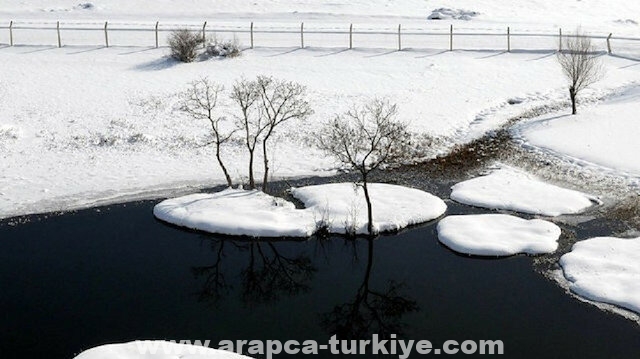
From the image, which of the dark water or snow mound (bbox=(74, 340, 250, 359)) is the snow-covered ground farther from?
snow mound (bbox=(74, 340, 250, 359))

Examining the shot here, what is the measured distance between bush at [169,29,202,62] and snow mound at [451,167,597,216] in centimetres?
2172

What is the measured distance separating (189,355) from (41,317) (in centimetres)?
463

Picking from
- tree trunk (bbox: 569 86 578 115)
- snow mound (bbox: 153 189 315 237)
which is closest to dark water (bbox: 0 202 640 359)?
snow mound (bbox: 153 189 315 237)

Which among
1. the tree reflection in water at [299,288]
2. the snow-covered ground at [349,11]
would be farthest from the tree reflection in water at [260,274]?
the snow-covered ground at [349,11]

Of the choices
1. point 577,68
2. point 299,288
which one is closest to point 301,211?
point 299,288

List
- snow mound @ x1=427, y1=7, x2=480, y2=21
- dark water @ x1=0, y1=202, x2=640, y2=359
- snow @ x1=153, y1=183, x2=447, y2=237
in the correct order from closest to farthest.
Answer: dark water @ x1=0, y1=202, x2=640, y2=359 → snow @ x1=153, y1=183, x2=447, y2=237 → snow mound @ x1=427, y1=7, x2=480, y2=21

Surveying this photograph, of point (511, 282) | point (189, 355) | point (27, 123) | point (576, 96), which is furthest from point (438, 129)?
point (189, 355)

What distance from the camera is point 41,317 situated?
72.3 feet

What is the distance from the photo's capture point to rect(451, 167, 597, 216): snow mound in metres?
29.2

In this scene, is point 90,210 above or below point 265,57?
below

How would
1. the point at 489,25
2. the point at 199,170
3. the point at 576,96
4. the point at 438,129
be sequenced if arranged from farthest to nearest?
the point at 489,25 → the point at 576,96 → the point at 438,129 → the point at 199,170

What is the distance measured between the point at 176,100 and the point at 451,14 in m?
28.5

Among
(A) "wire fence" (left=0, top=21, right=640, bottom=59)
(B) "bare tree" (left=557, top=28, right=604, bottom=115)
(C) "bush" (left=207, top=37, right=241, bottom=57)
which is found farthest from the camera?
(A) "wire fence" (left=0, top=21, right=640, bottom=59)

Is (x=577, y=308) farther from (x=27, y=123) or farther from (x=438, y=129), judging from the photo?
(x=27, y=123)
